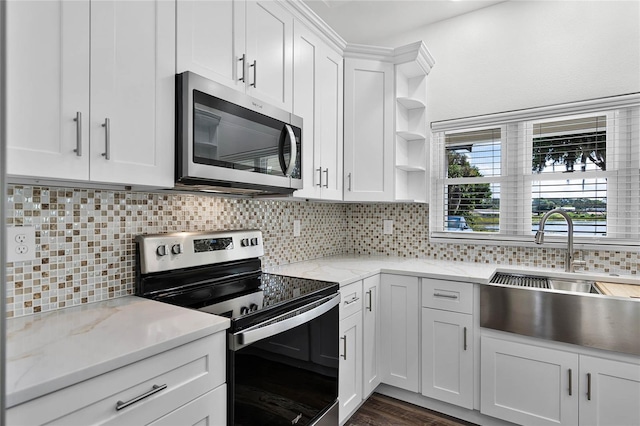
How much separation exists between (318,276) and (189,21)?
142cm

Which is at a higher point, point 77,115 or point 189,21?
point 189,21

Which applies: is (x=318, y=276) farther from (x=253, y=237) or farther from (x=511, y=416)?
(x=511, y=416)

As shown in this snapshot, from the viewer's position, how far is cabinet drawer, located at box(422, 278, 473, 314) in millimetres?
2104

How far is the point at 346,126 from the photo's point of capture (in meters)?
2.56

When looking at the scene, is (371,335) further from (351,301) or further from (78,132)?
(78,132)

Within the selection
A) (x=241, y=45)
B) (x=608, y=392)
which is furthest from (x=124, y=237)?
(x=608, y=392)

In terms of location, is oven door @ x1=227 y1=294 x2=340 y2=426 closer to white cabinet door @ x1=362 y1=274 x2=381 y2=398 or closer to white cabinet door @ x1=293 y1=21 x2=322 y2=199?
white cabinet door @ x1=362 y1=274 x2=381 y2=398

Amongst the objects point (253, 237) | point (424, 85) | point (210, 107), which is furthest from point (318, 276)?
point (424, 85)

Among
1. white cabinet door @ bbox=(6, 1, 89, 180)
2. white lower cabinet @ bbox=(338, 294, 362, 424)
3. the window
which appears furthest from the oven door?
the window

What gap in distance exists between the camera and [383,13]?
2.77m

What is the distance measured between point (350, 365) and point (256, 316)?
98 cm

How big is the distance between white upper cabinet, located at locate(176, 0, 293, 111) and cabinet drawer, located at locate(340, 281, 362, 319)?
108 cm

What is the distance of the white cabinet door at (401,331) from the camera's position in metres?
2.27

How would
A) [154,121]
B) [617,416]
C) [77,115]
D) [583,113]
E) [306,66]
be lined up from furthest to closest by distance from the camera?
[583,113] → [306,66] → [617,416] → [154,121] → [77,115]
